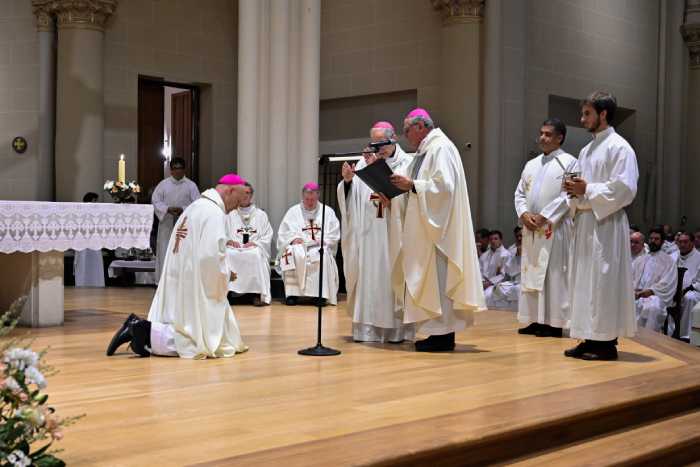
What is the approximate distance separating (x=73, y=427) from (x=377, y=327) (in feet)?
11.0

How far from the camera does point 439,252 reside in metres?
6.48

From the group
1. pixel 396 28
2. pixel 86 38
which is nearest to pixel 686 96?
pixel 396 28

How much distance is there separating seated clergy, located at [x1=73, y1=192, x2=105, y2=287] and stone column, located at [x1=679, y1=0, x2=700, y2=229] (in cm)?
1074

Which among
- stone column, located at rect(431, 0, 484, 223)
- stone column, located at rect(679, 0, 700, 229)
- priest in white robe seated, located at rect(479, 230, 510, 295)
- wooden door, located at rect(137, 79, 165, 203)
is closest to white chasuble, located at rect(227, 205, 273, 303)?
priest in white robe seated, located at rect(479, 230, 510, 295)

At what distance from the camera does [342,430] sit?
3943 millimetres

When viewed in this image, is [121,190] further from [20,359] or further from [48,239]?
[20,359]

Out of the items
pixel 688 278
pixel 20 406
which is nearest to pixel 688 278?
pixel 688 278

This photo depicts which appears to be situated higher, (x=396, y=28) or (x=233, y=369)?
(x=396, y=28)

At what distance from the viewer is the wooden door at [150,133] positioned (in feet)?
47.1

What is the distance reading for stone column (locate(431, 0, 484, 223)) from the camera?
13359 mm

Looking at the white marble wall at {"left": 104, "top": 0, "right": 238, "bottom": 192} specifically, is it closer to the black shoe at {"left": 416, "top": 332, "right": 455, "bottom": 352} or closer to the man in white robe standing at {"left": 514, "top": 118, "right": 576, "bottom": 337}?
the man in white robe standing at {"left": 514, "top": 118, "right": 576, "bottom": 337}

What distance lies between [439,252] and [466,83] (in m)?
7.39

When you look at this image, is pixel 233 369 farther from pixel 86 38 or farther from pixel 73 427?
pixel 86 38

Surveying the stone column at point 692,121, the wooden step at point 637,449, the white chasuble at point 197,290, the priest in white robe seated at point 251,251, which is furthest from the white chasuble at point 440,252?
the stone column at point 692,121
